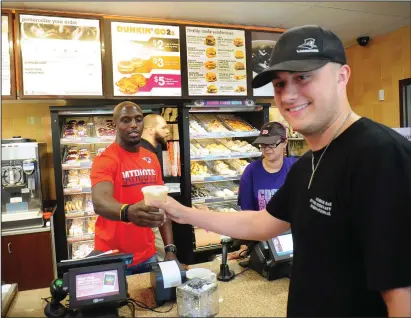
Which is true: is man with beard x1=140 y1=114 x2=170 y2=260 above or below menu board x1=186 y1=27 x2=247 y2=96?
below

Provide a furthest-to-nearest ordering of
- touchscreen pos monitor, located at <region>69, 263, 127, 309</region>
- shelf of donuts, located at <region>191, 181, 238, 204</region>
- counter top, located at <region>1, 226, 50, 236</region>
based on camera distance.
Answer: shelf of donuts, located at <region>191, 181, 238, 204</region> < counter top, located at <region>1, 226, 50, 236</region> < touchscreen pos monitor, located at <region>69, 263, 127, 309</region>

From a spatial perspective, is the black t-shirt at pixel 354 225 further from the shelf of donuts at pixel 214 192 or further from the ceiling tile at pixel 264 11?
the ceiling tile at pixel 264 11

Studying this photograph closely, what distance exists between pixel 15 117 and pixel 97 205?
248cm

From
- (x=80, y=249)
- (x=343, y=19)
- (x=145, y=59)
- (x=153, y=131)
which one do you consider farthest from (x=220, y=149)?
(x=343, y=19)

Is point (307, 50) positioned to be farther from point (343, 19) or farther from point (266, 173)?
point (343, 19)

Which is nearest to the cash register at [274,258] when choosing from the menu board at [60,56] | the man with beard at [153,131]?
the man with beard at [153,131]

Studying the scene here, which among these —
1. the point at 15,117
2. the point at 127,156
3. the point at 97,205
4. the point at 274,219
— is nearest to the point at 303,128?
the point at 274,219

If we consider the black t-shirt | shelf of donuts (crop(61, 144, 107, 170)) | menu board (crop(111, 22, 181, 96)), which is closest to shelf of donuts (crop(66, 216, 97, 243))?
shelf of donuts (crop(61, 144, 107, 170))

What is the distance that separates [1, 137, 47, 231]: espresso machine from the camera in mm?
3102

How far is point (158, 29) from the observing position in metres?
3.57

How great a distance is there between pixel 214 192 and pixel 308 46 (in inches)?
122

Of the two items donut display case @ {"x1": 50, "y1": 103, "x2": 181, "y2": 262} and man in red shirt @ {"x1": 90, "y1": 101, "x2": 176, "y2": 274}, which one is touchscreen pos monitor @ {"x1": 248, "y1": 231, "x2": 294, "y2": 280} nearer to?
man in red shirt @ {"x1": 90, "y1": 101, "x2": 176, "y2": 274}

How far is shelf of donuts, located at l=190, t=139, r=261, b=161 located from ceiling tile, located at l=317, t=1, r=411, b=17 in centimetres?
172

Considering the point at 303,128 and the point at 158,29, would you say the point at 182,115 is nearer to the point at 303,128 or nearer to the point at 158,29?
the point at 158,29
